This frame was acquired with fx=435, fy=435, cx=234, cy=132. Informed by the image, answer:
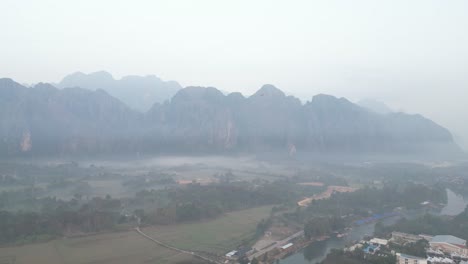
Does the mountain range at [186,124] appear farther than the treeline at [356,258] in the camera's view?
Yes

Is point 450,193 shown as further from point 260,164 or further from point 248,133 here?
point 248,133

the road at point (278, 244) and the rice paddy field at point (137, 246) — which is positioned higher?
the rice paddy field at point (137, 246)

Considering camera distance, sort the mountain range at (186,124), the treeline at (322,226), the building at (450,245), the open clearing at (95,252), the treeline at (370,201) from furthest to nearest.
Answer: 1. the mountain range at (186,124)
2. the treeline at (370,201)
3. the treeline at (322,226)
4. the building at (450,245)
5. the open clearing at (95,252)

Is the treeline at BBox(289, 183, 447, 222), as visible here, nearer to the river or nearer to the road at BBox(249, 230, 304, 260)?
the river

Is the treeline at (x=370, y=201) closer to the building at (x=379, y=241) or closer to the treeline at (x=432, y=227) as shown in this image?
the treeline at (x=432, y=227)

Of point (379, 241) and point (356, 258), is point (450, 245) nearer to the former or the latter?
point (379, 241)

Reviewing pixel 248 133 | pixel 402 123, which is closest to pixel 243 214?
pixel 248 133

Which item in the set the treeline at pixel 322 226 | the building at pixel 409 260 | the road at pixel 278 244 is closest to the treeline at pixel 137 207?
the road at pixel 278 244
